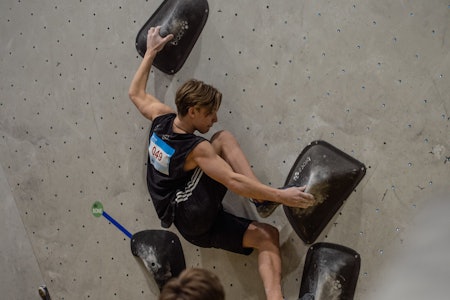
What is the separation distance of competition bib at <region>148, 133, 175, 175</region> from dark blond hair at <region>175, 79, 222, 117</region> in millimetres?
166

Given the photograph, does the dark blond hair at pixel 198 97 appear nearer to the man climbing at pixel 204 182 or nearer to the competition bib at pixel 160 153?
the man climbing at pixel 204 182

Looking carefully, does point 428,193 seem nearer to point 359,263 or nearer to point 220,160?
point 359,263

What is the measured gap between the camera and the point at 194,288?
1442 millimetres

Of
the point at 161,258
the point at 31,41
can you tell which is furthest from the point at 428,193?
the point at 31,41

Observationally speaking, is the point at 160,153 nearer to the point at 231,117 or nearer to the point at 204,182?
the point at 204,182

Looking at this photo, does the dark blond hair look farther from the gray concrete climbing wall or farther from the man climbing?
the gray concrete climbing wall

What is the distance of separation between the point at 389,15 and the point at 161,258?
1.45 meters

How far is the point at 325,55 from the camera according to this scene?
7.10ft

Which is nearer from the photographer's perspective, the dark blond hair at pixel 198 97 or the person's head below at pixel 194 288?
the person's head below at pixel 194 288

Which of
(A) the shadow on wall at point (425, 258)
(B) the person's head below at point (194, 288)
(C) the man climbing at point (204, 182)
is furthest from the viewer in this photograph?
(C) the man climbing at point (204, 182)

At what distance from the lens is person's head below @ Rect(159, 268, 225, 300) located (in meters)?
1.43

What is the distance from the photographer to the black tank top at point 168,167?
2.21 metres

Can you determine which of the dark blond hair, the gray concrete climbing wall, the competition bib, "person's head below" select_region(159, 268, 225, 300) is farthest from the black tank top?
"person's head below" select_region(159, 268, 225, 300)

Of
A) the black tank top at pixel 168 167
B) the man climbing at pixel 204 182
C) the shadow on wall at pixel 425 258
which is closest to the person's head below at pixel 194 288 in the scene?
the man climbing at pixel 204 182
